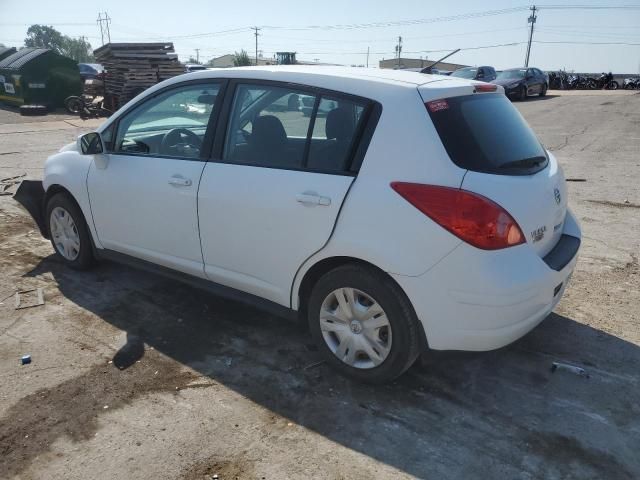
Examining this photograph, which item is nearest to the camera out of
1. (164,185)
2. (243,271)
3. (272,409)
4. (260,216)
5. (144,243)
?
(272,409)

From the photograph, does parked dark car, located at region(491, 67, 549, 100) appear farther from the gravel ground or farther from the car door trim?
the car door trim

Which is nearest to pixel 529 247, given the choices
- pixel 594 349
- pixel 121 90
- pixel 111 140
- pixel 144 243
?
pixel 594 349

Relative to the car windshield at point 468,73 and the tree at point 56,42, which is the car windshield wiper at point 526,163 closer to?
the car windshield at point 468,73

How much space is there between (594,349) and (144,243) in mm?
3272

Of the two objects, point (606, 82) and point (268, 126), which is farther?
point (606, 82)

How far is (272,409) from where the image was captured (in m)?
2.96

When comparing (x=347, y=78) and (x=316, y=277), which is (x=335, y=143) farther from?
(x=316, y=277)

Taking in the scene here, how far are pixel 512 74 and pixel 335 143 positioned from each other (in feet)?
85.4

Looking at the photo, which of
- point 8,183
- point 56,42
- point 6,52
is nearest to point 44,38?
point 56,42

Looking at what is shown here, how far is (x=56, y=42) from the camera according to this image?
13012cm

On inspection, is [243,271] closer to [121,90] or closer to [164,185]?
[164,185]

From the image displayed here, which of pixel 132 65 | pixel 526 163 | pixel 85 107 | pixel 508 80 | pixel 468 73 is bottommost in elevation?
pixel 85 107

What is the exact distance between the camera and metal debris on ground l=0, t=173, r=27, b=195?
7486mm

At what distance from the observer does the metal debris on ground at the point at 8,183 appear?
7486 millimetres
